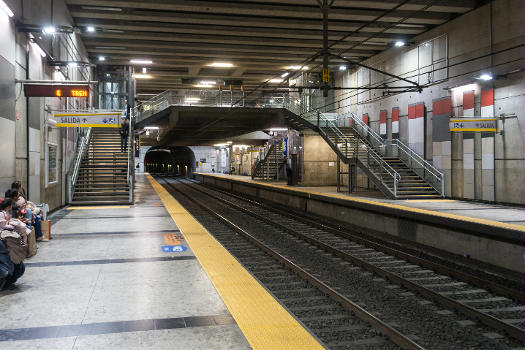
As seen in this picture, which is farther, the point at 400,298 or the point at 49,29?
the point at 49,29

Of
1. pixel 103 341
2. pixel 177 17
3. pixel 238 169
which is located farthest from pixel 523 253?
pixel 238 169

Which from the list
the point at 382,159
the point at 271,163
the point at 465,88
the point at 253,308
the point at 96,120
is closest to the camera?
the point at 253,308

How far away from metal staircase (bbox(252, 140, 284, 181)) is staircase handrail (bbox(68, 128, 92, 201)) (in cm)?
1446

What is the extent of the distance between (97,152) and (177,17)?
28.3 feet

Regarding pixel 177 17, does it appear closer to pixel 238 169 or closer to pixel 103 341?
pixel 103 341

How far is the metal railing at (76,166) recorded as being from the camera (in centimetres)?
1708

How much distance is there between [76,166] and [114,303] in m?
14.7

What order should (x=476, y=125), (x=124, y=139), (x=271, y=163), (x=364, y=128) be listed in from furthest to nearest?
(x=271, y=163)
(x=364, y=128)
(x=124, y=139)
(x=476, y=125)

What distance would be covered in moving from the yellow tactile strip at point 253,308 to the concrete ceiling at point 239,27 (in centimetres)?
814

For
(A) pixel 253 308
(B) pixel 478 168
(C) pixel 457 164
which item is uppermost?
(C) pixel 457 164

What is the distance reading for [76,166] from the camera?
18188 mm

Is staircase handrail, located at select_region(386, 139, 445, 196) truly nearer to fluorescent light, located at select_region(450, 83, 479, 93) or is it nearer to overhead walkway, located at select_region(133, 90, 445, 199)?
overhead walkway, located at select_region(133, 90, 445, 199)

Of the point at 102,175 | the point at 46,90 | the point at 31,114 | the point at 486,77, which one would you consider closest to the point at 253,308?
the point at 46,90

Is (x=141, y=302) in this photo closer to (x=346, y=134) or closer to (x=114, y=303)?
(x=114, y=303)
